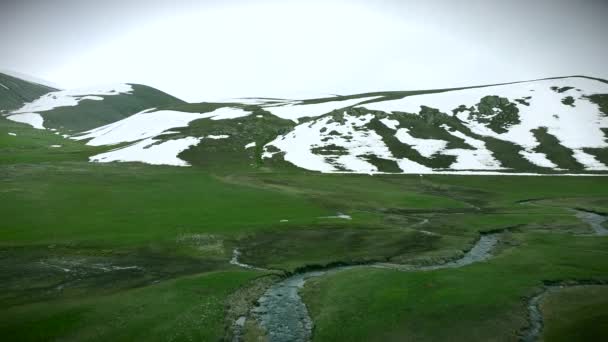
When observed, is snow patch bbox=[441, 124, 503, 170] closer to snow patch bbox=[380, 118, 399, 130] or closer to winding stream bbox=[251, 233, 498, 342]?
snow patch bbox=[380, 118, 399, 130]

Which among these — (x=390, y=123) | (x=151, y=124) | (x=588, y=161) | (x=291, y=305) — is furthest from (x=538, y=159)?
(x=151, y=124)

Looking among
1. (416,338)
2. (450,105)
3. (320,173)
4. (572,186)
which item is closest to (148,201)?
(320,173)

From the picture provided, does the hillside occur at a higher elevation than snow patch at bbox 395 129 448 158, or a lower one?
lower

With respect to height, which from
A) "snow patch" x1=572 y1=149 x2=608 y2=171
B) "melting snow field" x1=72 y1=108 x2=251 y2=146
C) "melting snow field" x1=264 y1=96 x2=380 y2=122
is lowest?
"snow patch" x1=572 y1=149 x2=608 y2=171

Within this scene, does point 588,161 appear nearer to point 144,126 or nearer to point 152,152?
point 152,152

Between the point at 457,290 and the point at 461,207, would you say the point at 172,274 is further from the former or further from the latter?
the point at 461,207

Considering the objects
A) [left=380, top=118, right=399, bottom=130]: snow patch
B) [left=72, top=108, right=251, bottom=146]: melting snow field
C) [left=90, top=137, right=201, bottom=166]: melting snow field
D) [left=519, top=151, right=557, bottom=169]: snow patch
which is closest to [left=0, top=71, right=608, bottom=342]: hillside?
[left=519, top=151, right=557, bottom=169]: snow patch

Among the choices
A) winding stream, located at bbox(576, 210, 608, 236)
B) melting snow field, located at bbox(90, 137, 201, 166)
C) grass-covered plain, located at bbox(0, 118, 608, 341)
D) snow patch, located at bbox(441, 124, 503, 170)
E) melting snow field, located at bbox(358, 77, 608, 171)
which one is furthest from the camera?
melting snow field, located at bbox(358, 77, 608, 171)
